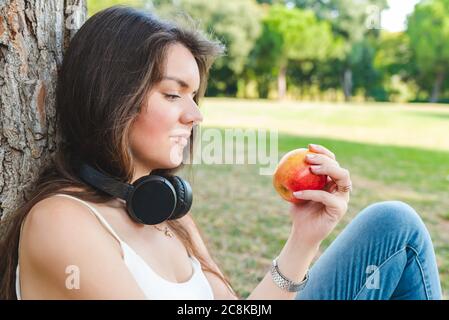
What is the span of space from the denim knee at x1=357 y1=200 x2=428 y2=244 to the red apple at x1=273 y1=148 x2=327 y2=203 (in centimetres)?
26

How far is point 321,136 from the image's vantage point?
41.4 ft

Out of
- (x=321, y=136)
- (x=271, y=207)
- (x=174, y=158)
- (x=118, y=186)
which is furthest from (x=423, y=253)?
(x=321, y=136)

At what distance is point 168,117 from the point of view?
4.66ft

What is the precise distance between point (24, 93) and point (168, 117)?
0.44 meters

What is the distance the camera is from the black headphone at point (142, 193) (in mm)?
1386

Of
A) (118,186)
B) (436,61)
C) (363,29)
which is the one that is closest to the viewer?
(118,186)

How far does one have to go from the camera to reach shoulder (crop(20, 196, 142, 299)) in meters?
1.12

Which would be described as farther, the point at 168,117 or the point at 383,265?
the point at 383,265

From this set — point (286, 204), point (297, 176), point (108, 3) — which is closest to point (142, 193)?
point (297, 176)

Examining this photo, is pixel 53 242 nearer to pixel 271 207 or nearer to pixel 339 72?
pixel 271 207

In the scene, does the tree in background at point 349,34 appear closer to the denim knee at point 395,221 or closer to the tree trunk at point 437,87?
the tree trunk at point 437,87

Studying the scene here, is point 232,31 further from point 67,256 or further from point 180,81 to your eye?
point 67,256
